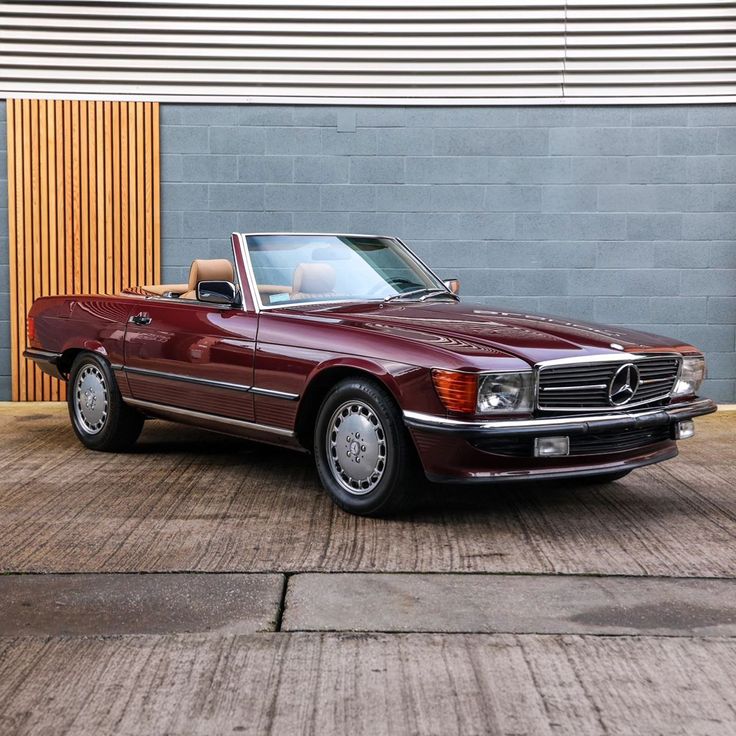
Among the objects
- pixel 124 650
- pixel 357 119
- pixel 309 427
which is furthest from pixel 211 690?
pixel 357 119

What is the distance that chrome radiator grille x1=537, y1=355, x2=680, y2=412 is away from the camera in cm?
511

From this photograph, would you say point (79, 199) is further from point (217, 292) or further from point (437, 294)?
point (437, 294)

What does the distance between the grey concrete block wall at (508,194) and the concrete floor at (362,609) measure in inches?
156

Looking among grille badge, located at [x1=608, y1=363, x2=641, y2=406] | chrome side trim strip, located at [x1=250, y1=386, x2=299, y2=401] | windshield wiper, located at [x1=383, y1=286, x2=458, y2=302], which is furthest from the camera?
windshield wiper, located at [x1=383, y1=286, x2=458, y2=302]

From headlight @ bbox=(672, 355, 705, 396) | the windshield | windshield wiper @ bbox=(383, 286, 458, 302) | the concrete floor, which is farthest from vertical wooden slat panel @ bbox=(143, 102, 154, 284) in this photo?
headlight @ bbox=(672, 355, 705, 396)

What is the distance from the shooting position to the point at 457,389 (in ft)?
16.2

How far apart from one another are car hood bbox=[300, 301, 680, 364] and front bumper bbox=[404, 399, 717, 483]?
321 mm

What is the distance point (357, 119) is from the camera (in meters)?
10.0

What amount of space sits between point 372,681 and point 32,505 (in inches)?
118

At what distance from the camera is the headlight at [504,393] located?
496 centimetres

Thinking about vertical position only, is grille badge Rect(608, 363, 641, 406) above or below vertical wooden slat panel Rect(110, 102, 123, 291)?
below

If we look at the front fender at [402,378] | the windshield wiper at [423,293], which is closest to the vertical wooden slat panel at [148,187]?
the windshield wiper at [423,293]

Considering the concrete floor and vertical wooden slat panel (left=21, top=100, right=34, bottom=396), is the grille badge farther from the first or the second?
vertical wooden slat panel (left=21, top=100, right=34, bottom=396)

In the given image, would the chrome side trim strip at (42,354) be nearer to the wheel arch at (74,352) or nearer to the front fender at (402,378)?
the wheel arch at (74,352)
